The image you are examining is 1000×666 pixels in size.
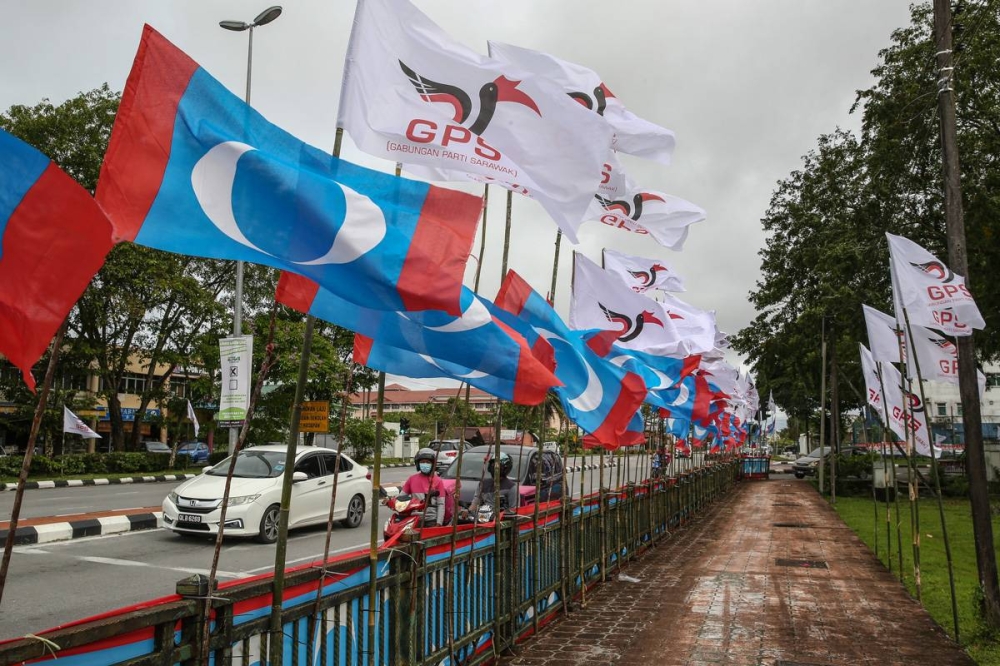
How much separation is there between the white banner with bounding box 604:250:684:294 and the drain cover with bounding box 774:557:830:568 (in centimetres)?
465

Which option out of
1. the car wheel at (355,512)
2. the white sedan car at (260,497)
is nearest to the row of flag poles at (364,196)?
the white sedan car at (260,497)

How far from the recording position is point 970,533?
17.0m

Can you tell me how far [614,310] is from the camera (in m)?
10.1

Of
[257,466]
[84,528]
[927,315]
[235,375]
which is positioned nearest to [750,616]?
[927,315]

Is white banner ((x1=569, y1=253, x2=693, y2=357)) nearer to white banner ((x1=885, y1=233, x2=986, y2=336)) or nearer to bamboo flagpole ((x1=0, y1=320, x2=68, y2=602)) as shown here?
white banner ((x1=885, y1=233, x2=986, y2=336))

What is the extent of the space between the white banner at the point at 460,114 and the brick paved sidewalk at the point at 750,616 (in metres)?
3.85

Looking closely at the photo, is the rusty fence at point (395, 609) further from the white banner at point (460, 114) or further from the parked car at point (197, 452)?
the parked car at point (197, 452)

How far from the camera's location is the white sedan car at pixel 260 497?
12.1m

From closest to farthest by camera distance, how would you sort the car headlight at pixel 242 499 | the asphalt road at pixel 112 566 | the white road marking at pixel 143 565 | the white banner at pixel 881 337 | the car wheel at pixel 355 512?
1. the asphalt road at pixel 112 566
2. the white road marking at pixel 143 565
3. the white banner at pixel 881 337
4. the car headlight at pixel 242 499
5. the car wheel at pixel 355 512

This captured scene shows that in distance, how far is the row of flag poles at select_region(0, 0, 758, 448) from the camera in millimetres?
2537

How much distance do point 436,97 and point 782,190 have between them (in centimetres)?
2914

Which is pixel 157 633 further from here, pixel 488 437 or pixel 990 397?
pixel 990 397

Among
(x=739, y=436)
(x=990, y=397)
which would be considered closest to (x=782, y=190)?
(x=739, y=436)

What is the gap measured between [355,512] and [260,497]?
3248mm
